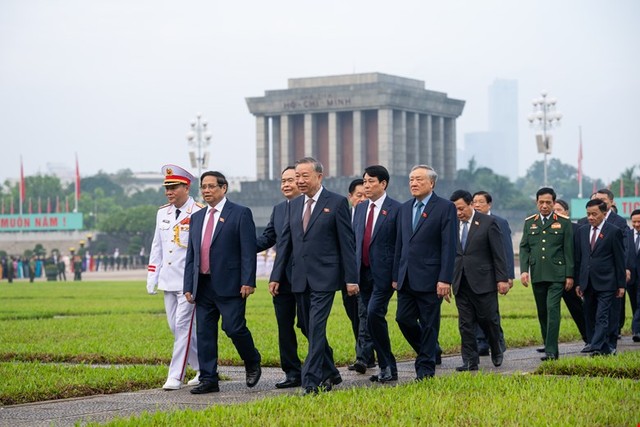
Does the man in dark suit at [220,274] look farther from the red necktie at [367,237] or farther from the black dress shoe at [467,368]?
the black dress shoe at [467,368]

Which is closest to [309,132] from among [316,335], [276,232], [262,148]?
[262,148]

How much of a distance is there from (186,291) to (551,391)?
131 inches

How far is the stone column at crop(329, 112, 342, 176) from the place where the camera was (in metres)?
86.8

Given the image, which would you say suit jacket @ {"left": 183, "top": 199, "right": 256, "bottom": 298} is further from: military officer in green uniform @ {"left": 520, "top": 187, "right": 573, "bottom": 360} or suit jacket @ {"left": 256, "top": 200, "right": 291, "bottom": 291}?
military officer in green uniform @ {"left": 520, "top": 187, "right": 573, "bottom": 360}

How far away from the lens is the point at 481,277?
12727 mm

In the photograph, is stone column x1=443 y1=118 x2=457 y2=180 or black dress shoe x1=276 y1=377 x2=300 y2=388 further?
stone column x1=443 y1=118 x2=457 y2=180

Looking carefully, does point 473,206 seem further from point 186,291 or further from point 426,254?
point 186,291

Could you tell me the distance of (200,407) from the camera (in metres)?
9.52

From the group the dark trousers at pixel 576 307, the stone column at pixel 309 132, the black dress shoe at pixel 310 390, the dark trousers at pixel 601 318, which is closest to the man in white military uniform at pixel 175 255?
the black dress shoe at pixel 310 390

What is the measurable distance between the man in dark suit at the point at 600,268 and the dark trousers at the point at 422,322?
3.09m

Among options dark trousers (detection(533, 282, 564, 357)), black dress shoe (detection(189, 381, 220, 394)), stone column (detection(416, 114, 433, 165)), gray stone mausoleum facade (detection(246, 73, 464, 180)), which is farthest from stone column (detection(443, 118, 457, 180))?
black dress shoe (detection(189, 381, 220, 394))

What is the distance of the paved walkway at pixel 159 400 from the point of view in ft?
29.6

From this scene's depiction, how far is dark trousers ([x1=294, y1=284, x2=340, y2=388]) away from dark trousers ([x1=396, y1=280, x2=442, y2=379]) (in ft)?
2.57

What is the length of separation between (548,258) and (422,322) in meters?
2.71
